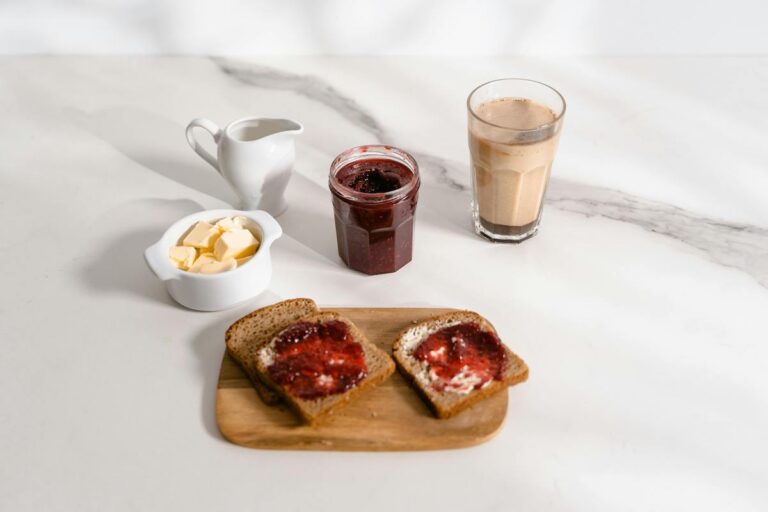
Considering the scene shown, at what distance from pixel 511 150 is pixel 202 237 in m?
0.62

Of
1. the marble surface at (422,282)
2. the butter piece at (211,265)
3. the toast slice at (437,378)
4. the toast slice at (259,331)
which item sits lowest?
the marble surface at (422,282)

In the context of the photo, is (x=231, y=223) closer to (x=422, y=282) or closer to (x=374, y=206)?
(x=374, y=206)

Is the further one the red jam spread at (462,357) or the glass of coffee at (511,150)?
the glass of coffee at (511,150)

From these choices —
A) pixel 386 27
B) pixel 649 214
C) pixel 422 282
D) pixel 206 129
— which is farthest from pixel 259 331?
pixel 386 27

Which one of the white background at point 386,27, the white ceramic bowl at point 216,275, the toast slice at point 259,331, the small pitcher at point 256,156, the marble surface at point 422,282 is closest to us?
the marble surface at point 422,282

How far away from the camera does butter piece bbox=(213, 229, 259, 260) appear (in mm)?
1488

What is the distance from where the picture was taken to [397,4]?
7.08 feet

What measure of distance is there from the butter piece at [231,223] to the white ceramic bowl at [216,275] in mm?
12

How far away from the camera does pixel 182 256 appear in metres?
1.48

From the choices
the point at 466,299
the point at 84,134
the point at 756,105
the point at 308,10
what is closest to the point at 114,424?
the point at 466,299

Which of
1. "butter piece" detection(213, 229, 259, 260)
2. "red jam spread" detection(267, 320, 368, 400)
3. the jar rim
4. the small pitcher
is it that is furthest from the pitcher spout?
"red jam spread" detection(267, 320, 368, 400)

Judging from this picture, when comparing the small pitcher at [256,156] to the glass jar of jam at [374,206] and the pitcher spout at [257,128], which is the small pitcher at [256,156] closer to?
the pitcher spout at [257,128]

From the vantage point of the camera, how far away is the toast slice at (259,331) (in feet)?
4.41

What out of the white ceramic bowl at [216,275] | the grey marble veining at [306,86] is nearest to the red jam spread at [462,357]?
the white ceramic bowl at [216,275]
